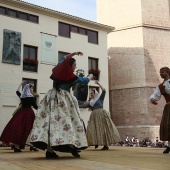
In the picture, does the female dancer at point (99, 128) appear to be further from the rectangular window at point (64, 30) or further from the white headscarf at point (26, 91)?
the rectangular window at point (64, 30)

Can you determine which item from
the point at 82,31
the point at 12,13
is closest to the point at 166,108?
the point at 12,13

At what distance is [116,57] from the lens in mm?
20953

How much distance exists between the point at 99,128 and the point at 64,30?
12287 mm

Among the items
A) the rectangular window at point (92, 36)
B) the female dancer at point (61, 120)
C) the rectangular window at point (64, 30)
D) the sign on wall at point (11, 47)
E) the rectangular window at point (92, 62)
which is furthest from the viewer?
the rectangular window at point (92, 36)

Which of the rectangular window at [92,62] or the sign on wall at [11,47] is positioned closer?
the sign on wall at [11,47]

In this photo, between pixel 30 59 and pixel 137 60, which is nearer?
pixel 30 59

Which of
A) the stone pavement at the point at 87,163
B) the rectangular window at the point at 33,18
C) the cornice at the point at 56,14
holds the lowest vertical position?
the stone pavement at the point at 87,163

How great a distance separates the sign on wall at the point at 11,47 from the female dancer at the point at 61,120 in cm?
1182

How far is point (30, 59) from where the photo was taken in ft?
52.5

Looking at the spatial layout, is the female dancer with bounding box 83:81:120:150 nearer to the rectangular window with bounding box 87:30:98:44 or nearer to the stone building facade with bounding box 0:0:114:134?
the stone building facade with bounding box 0:0:114:134

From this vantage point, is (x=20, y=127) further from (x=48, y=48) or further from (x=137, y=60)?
(x=137, y=60)

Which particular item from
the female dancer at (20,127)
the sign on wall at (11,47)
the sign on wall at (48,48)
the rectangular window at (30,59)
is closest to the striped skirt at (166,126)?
the female dancer at (20,127)

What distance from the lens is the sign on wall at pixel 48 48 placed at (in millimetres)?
16734

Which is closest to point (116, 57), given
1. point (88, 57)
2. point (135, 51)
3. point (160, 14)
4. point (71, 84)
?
point (135, 51)
